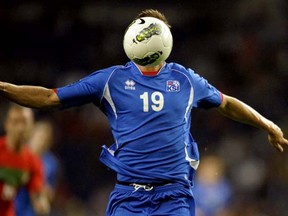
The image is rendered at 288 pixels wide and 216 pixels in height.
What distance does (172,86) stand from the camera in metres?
5.91

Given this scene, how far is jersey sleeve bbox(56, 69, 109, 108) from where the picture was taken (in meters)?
5.83

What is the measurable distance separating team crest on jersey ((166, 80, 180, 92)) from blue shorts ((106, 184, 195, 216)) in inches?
23.5

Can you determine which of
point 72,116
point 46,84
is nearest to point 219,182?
point 72,116

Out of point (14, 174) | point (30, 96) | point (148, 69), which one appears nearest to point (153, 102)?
point (148, 69)

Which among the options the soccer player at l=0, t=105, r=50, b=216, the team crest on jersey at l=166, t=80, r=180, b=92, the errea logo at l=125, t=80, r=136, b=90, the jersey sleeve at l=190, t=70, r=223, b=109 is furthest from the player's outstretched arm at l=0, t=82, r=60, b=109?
the soccer player at l=0, t=105, r=50, b=216

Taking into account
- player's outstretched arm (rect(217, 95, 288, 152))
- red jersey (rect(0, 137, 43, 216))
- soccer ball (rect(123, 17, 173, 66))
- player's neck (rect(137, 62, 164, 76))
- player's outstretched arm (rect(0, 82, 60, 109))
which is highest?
soccer ball (rect(123, 17, 173, 66))

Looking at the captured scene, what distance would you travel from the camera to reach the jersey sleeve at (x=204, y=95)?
19.8 feet

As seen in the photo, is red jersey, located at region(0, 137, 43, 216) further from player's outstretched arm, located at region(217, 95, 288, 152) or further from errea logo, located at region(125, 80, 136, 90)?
errea logo, located at region(125, 80, 136, 90)

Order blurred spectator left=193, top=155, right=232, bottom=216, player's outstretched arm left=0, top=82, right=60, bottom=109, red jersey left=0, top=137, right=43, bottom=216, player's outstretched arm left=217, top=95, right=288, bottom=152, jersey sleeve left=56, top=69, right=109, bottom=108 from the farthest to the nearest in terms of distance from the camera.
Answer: blurred spectator left=193, top=155, right=232, bottom=216, red jersey left=0, top=137, right=43, bottom=216, player's outstretched arm left=217, top=95, right=288, bottom=152, jersey sleeve left=56, top=69, right=109, bottom=108, player's outstretched arm left=0, top=82, right=60, bottom=109

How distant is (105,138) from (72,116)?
76 cm

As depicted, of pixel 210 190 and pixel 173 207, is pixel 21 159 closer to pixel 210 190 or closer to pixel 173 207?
pixel 210 190

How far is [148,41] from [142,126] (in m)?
0.53

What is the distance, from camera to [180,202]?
5.82 m

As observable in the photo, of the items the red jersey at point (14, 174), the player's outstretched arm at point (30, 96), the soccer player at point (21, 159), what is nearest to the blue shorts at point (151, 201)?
the player's outstretched arm at point (30, 96)
